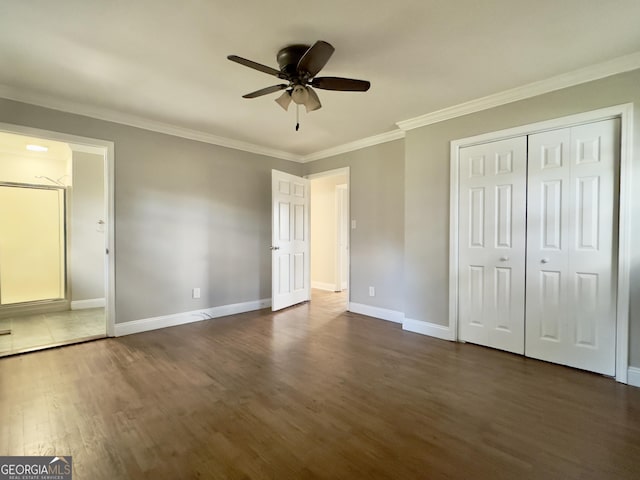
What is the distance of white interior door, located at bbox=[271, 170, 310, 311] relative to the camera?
450cm

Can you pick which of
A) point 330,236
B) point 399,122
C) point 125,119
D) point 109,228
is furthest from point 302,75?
point 330,236

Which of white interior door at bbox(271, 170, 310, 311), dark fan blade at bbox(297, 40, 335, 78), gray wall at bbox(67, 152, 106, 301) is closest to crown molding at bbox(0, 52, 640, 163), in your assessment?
white interior door at bbox(271, 170, 310, 311)

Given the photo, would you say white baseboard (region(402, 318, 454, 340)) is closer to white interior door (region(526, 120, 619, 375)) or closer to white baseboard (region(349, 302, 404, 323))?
white baseboard (region(349, 302, 404, 323))

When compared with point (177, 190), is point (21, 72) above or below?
above

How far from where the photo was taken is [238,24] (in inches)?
76.7

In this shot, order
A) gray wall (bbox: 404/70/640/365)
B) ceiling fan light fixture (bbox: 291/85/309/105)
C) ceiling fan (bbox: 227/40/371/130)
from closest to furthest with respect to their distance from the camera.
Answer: ceiling fan (bbox: 227/40/371/130)
ceiling fan light fixture (bbox: 291/85/309/105)
gray wall (bbox: 404/70/640/365)

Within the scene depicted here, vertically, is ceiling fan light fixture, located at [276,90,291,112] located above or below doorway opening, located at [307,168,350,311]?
above

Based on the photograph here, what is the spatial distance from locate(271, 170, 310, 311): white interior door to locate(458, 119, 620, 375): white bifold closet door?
8.11 ft

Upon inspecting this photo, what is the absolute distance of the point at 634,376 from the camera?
2.34 metres

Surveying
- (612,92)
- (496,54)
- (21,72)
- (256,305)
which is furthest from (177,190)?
(612,92)

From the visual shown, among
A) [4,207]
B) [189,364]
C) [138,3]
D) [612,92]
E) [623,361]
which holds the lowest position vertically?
[189,364]

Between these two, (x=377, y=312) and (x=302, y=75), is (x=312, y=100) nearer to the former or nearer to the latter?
(x=302, y=75)

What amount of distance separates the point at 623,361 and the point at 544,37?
2465 mm

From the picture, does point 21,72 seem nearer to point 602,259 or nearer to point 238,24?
point 238,24
